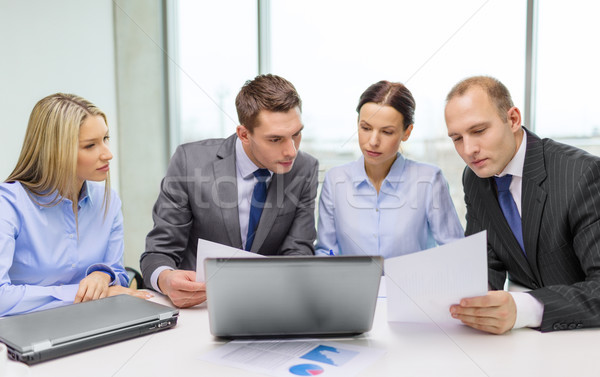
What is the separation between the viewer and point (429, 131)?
8.05 ft

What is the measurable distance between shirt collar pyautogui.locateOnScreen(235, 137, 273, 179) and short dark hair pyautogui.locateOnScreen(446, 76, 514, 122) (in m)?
0.68

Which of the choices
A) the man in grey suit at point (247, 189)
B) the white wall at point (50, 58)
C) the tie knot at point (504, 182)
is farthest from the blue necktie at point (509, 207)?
the white wall at point (50, 58)

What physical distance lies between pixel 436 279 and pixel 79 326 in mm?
688

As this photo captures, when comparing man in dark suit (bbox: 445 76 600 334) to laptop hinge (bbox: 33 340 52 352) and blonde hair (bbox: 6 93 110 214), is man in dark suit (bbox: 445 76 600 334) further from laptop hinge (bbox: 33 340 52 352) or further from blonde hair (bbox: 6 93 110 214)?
blonde hair (bbox: 6 93 110 214)

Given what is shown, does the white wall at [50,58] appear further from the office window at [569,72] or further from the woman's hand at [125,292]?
the office window at [569,72]

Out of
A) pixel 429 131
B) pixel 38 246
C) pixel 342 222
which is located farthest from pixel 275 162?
pixel 429 131

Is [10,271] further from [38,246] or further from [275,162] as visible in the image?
[275,162]

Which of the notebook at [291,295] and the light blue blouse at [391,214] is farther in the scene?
the light blue blouse at [391,214]

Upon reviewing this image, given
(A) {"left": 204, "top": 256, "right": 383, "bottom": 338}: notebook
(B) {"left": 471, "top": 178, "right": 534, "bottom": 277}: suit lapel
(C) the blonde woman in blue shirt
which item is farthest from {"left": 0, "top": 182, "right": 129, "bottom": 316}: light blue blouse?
(B) {"left": 471, "top": 178, "right": 534, "bottom": 277}: suit lapel

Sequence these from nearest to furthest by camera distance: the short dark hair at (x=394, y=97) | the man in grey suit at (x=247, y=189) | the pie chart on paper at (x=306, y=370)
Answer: the pie chart on paper at (x=306, y=370)
the man in grey suit at (x=247, y=189)
the short dark hair at (x=394, y=97)

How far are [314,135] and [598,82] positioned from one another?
1.47m

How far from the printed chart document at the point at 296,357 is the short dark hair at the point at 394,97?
107 cm

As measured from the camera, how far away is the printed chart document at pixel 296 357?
2.54ft

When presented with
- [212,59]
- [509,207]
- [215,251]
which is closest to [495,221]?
[509,207]
